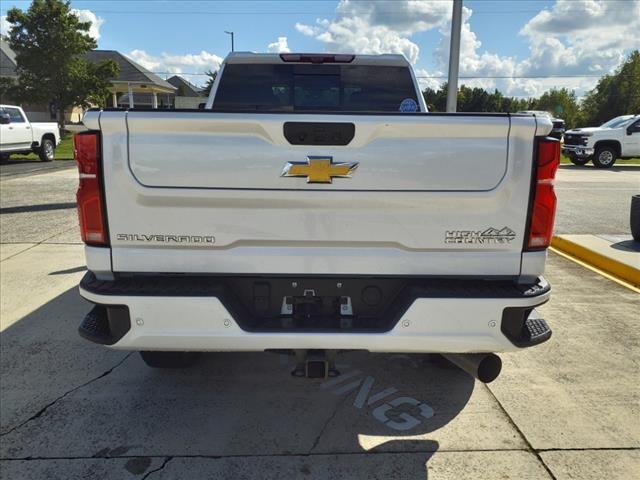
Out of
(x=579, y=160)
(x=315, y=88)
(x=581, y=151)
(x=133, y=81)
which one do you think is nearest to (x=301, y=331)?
(x=315, y=88)

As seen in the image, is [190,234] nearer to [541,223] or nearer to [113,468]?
[113,468]

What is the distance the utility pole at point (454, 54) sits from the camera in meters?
Answer: 11.0

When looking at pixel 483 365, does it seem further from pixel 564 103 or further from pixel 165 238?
pixel 564 103

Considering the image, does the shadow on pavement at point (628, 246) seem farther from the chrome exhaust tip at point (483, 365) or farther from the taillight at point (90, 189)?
the taillight at point (90, 189)

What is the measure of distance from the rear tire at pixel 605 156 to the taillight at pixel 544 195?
2049cm

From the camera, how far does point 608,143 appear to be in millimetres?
20359

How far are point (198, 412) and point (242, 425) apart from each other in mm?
332

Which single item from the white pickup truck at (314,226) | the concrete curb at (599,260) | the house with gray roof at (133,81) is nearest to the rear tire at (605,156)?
the concrete curb at (599,260)

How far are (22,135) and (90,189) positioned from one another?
19732 mm

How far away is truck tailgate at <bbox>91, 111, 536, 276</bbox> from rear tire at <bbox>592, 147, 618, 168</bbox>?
2065 centimetres

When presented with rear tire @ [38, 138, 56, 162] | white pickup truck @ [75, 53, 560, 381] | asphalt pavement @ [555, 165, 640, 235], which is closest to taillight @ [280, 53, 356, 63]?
white pickup truck @ [75, 53, 560, 381]

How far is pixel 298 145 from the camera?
2523 millimetres

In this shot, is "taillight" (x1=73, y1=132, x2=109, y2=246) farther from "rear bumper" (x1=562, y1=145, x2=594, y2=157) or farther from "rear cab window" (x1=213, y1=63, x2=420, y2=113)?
"rear bumper" (x1=562, y1=145, x2=594, y2=157)

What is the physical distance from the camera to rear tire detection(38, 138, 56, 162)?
2016 cm
